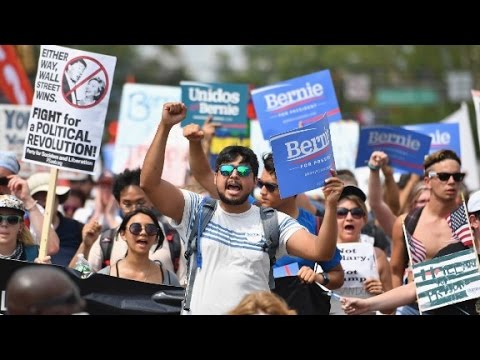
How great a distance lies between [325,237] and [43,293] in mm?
2857

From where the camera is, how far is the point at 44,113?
9.21 m

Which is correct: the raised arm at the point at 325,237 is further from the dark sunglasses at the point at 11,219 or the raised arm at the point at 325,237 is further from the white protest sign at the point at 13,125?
the white protest sign at the point at 13,125

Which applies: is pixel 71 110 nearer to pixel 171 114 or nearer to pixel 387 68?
pixel 171 114

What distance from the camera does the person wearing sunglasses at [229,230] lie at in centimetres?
731

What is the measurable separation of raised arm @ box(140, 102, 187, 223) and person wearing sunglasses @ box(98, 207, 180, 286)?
132 centimetres

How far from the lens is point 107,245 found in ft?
30.9

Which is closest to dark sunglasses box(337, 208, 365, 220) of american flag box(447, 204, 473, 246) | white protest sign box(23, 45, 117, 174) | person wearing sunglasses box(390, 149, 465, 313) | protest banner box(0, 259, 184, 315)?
person wearing sunglasses box(390, 149, 465, 313)

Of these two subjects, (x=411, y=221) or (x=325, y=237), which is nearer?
(x=325, y=237)

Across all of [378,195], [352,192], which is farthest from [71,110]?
[378,195]

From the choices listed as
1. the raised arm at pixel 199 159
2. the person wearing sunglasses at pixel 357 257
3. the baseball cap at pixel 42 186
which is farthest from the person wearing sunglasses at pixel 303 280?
the baseball cap at pixel 42 186

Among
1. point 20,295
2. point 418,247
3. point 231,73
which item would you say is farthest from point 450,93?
point 20,295

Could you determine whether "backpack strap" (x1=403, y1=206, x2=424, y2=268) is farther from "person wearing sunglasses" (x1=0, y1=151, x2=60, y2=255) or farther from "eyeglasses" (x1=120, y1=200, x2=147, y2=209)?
"person wearing sunglasses" (x1=0, y1=151, x2=60, y2=255)

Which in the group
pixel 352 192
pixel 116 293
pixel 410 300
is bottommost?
pixel 116 293
